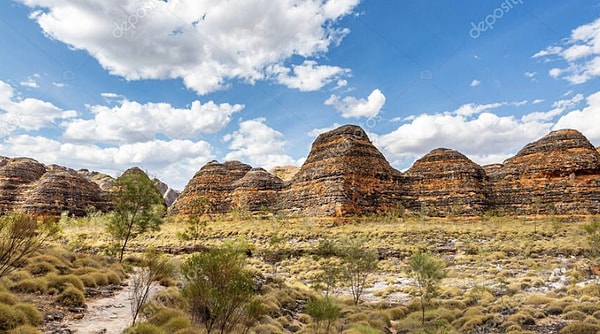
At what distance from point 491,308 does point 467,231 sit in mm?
29272

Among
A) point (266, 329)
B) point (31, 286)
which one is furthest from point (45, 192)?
point (266, 329)

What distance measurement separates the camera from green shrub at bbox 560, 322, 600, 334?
16116 mm

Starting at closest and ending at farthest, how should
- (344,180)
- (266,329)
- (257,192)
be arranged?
(266,329) → (344,180) → (257,192)

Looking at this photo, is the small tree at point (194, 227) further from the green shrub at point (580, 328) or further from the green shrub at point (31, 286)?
the green shrub at point (580, 328)

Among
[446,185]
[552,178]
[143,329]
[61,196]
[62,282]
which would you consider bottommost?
[143,329]

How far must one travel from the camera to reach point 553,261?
33.4 m

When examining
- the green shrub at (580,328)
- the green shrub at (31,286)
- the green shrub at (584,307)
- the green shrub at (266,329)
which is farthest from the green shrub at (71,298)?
the green shrub at (584,307)

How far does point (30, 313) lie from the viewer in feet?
38.0

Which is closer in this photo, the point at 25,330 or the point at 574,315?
the point at 25,330

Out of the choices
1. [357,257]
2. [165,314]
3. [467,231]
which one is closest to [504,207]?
[467,231]

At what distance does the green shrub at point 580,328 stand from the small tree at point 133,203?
88.4 ft

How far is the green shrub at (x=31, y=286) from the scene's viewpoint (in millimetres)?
14281

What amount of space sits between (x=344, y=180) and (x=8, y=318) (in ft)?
200

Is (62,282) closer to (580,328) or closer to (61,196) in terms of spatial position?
(580,328)
